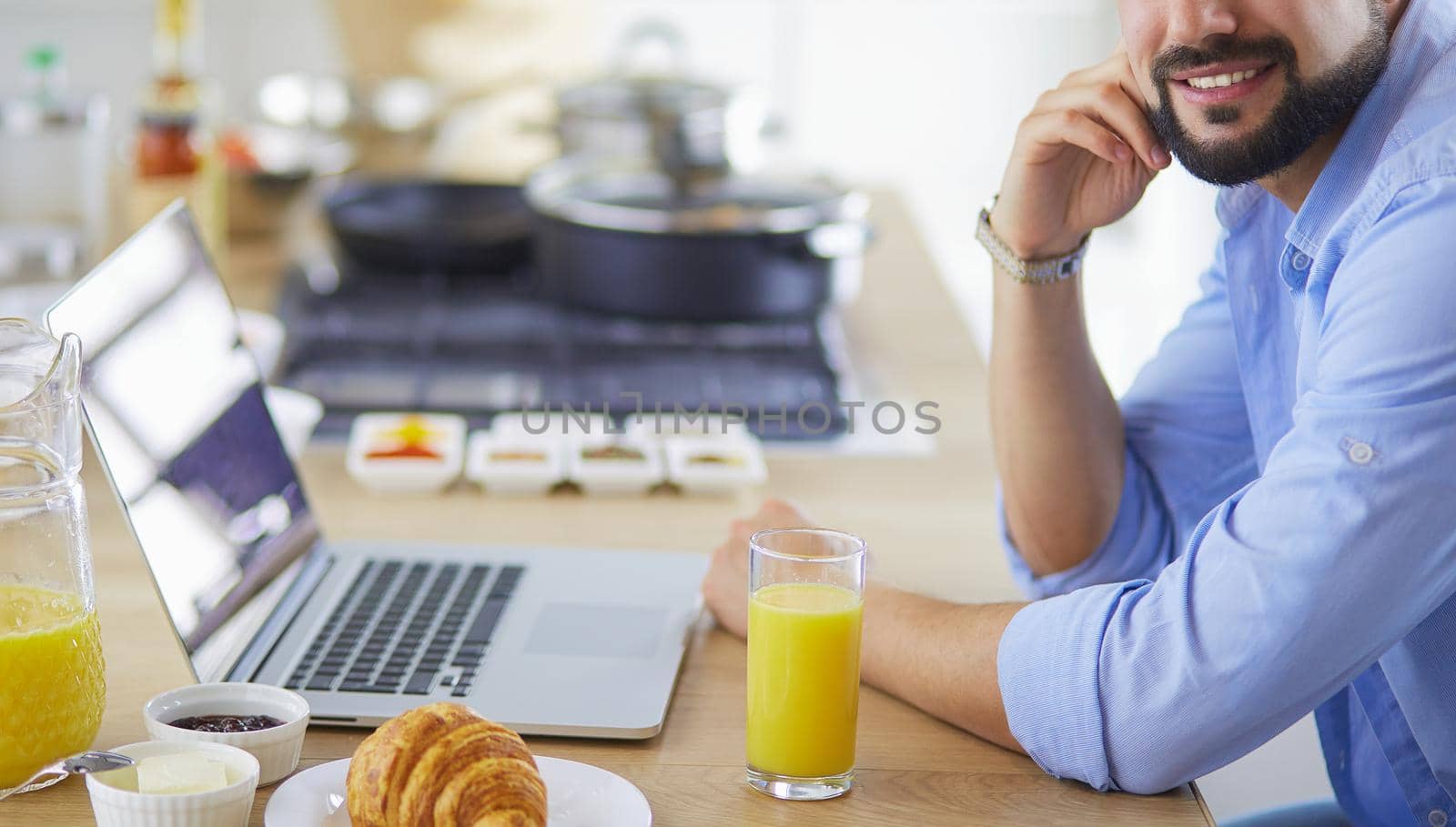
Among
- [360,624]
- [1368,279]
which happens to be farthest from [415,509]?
[1368,279]

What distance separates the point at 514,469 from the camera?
56.7 inches

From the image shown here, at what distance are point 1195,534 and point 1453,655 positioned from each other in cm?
21

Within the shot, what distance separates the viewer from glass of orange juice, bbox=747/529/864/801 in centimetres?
88

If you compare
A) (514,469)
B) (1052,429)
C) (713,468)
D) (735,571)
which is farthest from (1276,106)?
(514,469)

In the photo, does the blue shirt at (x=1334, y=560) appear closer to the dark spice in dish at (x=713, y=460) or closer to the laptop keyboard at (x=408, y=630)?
the laptop keyboard at (x=408, y=630)

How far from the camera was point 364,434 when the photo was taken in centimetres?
150

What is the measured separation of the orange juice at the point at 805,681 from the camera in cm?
88

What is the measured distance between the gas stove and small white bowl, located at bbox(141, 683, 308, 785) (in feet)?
2.33

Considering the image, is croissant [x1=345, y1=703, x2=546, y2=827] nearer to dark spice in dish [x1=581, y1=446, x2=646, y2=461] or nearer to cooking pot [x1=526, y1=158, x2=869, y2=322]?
dark spice in dish [x1=581, y1=446, x2=646, y2=461]

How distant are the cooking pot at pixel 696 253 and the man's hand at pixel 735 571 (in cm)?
67

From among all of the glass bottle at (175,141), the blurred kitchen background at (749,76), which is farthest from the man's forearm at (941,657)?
the blurred kitchen background at (749,76)

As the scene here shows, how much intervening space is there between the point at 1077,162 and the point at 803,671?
544mm

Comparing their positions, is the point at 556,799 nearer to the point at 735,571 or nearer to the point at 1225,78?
the point at 735,571

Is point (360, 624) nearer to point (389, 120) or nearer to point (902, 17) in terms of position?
point (389, 120)
